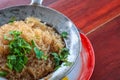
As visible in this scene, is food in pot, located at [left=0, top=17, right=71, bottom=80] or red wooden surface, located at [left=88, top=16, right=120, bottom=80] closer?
food in pot, located at [left=0, top=17, right=71, bottom=80]

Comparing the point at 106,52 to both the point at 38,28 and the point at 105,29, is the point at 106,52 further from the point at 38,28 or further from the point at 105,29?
the point at 38,28

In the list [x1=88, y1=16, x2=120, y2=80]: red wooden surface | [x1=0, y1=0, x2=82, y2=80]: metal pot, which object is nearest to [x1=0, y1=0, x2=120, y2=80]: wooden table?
[x1=88, y1=16, x2=120, y2=80]: red wooden surface

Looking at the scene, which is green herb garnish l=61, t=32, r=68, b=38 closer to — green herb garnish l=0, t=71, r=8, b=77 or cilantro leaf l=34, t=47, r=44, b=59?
cilantro leaf l=34, t=47, r=44, b=59

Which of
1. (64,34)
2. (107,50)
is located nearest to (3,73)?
(64,34)

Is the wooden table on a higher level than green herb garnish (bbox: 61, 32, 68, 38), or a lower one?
lower

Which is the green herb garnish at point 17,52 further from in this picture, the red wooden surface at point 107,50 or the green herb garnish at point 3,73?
the red wooden surface at point 107,50

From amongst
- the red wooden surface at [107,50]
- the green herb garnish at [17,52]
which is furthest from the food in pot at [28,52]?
the red wooden surface at [107,50]

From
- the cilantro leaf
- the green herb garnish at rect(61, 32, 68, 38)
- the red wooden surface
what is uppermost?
the cilantro leaf

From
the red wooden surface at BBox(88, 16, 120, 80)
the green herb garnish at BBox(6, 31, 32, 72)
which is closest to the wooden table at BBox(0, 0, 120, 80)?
the red wooden surface at BBox(88, 16, 120, 80)
